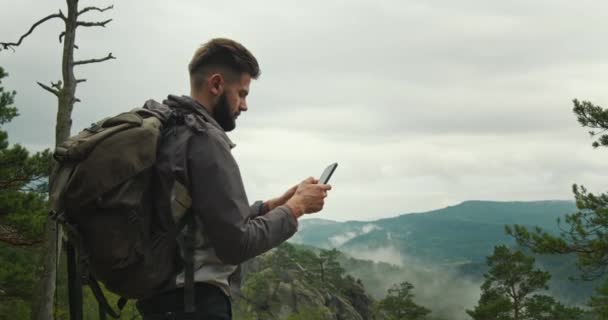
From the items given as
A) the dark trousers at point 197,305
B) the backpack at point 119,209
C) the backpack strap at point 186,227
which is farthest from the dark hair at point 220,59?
the dark trousers at point 197,305

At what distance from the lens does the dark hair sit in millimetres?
3346

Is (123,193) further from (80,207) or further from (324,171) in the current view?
(324,171)

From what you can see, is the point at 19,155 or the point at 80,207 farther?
the point at 19,155

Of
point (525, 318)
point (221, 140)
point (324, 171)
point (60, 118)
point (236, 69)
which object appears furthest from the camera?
point (525, 318)

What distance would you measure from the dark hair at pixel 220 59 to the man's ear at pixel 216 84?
53mm

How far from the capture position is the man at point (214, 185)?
2926mm

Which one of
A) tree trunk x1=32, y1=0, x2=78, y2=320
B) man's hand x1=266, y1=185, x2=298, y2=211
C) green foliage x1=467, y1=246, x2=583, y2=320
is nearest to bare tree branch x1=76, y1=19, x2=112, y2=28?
tree trunk x1=32, y1=0, x2=78, y2=320

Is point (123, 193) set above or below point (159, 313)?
above

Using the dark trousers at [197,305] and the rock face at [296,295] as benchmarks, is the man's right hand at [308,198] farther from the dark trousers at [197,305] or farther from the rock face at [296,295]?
the rock face at [296,295]

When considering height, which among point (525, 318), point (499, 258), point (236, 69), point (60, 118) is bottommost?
point (525, 318)

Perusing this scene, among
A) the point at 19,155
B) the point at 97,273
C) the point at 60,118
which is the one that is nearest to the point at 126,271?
the point at 97,273

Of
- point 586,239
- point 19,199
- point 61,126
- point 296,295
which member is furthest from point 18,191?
point 296,295

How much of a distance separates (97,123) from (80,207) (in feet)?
1.67

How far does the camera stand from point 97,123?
3100 mm
